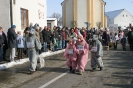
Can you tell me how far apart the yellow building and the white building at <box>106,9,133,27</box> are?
42.3 m

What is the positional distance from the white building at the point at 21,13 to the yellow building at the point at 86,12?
1152 inches

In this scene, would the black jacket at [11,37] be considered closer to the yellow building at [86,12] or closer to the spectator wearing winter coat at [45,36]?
the spectator wearing winter coat at [45,36]

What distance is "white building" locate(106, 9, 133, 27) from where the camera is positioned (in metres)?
94.9

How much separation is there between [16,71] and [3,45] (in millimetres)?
2725

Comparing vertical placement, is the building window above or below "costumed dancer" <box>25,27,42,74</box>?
above

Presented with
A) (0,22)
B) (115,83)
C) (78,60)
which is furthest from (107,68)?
(0,22)

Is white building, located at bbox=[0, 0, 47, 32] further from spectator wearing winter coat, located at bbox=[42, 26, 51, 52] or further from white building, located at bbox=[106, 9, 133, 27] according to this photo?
white building, located at bbox=[106, 9, 133, 27]

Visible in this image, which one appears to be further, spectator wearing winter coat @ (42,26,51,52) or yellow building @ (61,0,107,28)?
yellow building @ (61,0,107,28)

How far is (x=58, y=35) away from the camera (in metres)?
19.6

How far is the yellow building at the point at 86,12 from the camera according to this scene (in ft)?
A: 169

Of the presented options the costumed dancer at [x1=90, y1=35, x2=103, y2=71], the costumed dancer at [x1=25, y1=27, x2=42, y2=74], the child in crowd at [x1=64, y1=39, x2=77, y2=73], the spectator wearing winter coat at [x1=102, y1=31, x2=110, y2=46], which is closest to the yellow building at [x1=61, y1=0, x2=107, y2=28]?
the spectator wearing winter coat at [x1=102, y1=31, x2=110, y2=46]

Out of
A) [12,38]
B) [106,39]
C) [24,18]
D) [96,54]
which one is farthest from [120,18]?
[96,54]

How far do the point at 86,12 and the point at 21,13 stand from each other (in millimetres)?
34886

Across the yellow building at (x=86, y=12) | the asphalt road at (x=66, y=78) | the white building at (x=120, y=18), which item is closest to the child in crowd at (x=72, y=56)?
the asphalt road at (x=66, y=78)
